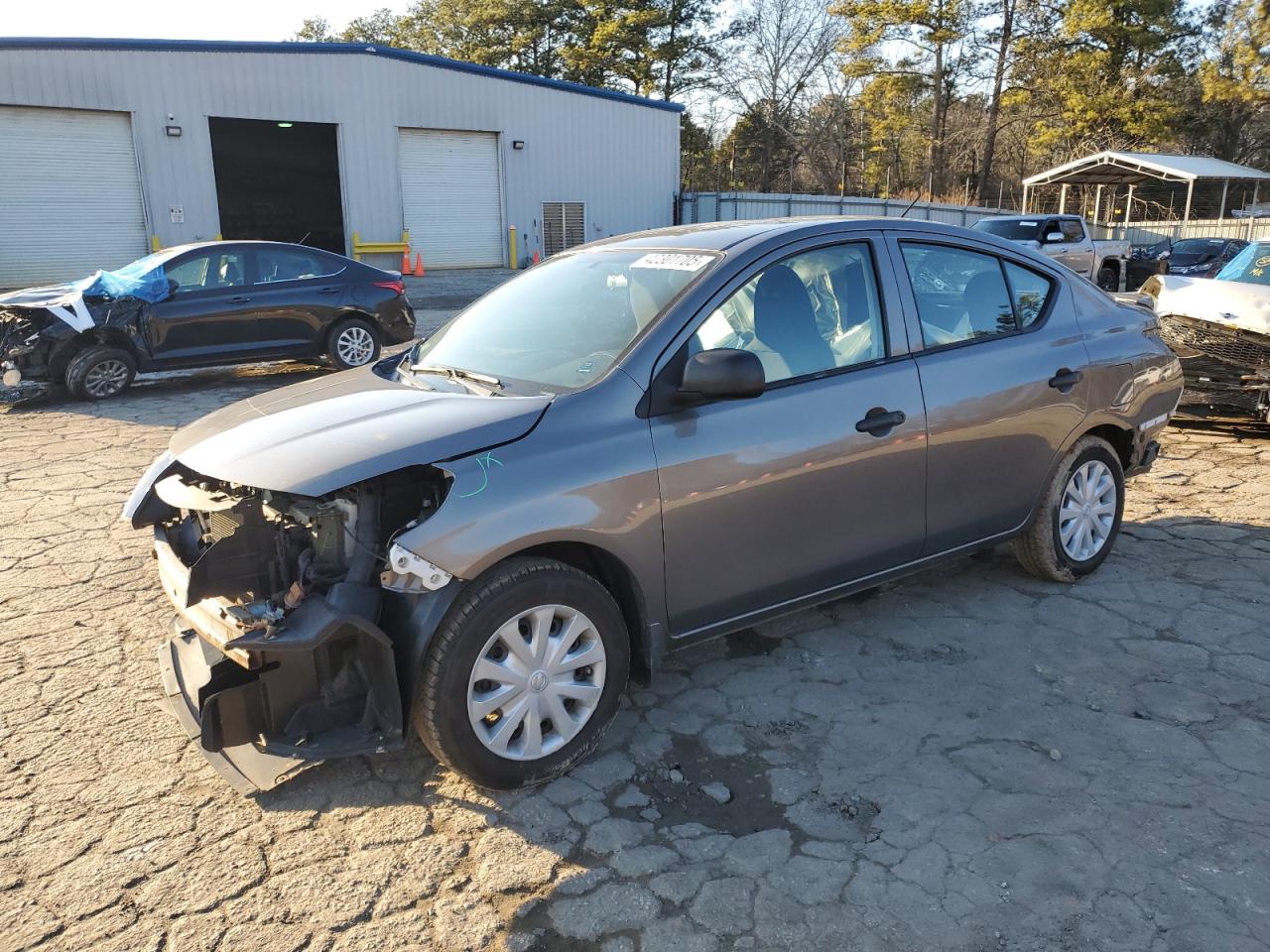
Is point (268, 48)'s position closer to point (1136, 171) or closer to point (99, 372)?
point (99, 372)

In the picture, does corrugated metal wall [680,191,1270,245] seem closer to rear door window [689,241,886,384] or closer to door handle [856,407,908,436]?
rear door window [689,241,886,384]

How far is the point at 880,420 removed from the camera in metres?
3.69

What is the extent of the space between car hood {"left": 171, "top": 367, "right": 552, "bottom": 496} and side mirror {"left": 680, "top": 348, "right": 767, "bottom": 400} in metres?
0.49

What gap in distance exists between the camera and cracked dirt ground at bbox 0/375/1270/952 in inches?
98.3

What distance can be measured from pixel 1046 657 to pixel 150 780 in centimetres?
345

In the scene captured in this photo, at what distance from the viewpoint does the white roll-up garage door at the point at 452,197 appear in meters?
24.5

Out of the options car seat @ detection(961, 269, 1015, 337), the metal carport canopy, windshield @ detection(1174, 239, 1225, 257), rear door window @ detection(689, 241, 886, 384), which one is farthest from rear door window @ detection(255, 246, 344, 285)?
the metal carport canopy

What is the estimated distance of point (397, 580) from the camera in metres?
2.78

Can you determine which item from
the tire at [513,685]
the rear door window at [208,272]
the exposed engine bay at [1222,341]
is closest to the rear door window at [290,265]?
the rear door window at [208,272]

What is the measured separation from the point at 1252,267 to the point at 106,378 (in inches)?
423

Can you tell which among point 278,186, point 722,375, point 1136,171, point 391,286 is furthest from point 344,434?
point 1136,171

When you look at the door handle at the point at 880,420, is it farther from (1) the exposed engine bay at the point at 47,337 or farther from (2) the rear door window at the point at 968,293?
(1) the exposed engine bay at the point at 47,337

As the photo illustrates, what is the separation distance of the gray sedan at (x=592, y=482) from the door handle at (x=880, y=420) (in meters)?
0.01

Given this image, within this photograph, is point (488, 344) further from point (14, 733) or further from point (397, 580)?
point (14, 733)
